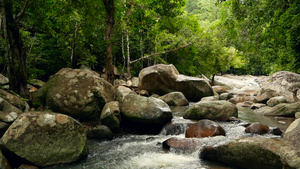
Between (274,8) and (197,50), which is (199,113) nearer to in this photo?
(274,8)

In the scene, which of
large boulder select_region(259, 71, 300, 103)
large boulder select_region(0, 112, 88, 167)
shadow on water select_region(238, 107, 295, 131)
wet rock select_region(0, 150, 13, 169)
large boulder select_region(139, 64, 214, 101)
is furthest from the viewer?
large boulder select_region(139, 64, 214, 101)

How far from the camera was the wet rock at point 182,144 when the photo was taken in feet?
16.9

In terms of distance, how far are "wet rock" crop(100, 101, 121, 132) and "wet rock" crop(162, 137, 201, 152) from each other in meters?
1.97

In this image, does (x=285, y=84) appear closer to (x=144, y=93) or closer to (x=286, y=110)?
(x=286, y=110)

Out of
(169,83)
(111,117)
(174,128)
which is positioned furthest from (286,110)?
(111,117)

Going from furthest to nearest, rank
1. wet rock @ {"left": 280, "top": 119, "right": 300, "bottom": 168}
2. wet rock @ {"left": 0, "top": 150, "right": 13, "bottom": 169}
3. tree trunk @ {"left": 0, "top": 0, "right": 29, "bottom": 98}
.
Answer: tree trunk @ {"left": 0, "top": 0, "right": 29, "bottom": 98} < wet rock @ {"left": 0, "top": 150, "right": 13, "bottom": 169} < wet rock @ {"left": 280, "top": 119, "right": 300, "bottom": 168}

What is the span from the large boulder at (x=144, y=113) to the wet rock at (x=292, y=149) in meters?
4.32

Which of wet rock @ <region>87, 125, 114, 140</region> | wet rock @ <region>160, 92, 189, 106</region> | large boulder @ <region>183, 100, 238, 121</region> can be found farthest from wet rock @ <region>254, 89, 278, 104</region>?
wet rock @ <region>87, 125, 114, 140</region>

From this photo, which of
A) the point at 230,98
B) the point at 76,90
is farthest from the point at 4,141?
the point at 230,98

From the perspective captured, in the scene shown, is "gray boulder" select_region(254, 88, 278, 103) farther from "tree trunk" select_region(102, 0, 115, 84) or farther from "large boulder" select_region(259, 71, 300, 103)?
"tree trunk" select_region(102, 0, 115, 84)

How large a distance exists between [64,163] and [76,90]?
10.3ft

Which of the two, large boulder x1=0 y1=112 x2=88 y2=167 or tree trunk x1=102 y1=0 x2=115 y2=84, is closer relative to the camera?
large boulder x1=0 y1=112 x2=88 y2=167

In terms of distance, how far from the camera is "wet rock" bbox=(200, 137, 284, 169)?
3920 mm

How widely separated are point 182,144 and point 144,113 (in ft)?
6.39
